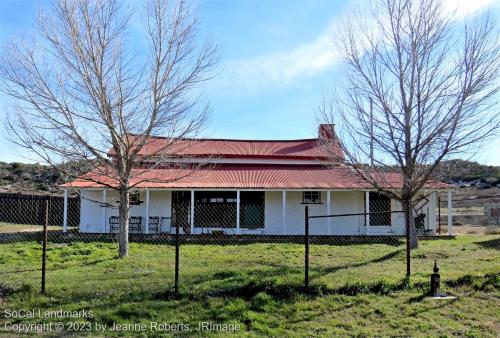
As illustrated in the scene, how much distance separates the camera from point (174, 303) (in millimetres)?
7488

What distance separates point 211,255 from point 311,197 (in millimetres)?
9787

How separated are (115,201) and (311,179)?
9.42 m

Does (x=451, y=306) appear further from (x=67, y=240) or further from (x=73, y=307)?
(x=67, y=240)

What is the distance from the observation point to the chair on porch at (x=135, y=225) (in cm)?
2134

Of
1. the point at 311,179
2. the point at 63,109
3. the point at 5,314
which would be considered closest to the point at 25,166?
the point at 311,179

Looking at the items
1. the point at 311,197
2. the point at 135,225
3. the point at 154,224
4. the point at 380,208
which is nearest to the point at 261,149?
the point at 311,197

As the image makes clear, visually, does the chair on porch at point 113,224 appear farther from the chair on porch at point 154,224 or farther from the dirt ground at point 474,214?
the dirt ground at point 474,214

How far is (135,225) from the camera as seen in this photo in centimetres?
2145

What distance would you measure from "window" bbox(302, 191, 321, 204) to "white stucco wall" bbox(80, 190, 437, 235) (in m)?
0.20

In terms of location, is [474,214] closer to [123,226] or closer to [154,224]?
[154,224]

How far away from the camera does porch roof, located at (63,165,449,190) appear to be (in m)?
20.9

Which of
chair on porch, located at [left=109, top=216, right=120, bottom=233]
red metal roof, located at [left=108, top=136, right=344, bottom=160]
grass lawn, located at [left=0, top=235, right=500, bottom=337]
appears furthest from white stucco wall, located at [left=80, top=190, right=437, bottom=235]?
grass lawn, located at [left=0, top=235, right=500, bottom=337]

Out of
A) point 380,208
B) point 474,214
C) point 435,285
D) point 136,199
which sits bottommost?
point 435,285

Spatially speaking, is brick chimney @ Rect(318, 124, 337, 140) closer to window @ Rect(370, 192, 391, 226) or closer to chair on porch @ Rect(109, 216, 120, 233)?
window @ Rect(370, 192, 391, 226)
